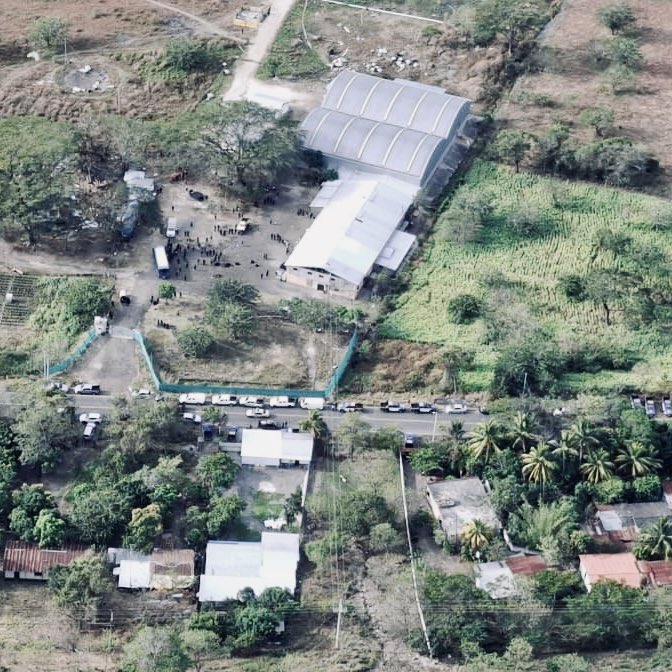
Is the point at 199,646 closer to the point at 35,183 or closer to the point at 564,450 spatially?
the point at 564,450

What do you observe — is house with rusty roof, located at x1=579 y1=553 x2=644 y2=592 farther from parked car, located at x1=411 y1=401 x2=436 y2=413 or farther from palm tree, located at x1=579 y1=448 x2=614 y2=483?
parked car, located at x1=411 y1=401 x2=436 y2=413

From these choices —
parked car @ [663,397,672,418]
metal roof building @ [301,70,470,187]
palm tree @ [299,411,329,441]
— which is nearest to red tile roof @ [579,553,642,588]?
parked car @ [663,397,672,418]

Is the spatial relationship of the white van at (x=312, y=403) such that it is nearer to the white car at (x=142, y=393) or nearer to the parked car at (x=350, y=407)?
the parked car at (x=350, y=407)

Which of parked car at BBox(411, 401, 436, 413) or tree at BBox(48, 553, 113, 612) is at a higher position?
parked car at BBox(411, 401, 436, 413)

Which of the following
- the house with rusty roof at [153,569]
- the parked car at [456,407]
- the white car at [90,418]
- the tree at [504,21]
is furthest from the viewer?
the tree at [504,21]

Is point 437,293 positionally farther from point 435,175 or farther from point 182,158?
point 182,158

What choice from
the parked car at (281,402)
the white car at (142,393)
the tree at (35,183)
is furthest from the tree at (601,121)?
the white car at (142,393)

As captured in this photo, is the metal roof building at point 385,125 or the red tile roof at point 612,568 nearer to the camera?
the red tile roof at point 612,568

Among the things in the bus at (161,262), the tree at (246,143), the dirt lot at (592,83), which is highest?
the dirt lot at (592,83)
